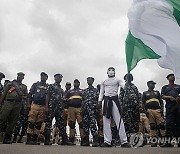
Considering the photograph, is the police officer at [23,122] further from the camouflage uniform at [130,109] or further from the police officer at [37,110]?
the camouflage uniform at [130,109]

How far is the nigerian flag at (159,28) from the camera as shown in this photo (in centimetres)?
476

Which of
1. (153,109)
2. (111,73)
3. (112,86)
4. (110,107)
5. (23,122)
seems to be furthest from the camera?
(23,122)

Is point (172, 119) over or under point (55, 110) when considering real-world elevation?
under

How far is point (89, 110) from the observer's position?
25.7 feet

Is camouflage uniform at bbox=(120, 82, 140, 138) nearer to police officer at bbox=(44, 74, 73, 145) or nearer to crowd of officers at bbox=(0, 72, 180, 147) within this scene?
crowd of officers at bbox=(0, 72, 180, 147)

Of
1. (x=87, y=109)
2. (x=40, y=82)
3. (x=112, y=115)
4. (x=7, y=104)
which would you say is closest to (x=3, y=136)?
(x=7, y=104)

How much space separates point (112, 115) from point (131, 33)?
2.04 metres

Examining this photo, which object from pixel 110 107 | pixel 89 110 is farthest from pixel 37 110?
pixel 110 107

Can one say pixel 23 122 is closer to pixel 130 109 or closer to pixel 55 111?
pixel 55 111

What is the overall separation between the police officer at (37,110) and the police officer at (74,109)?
90 cm

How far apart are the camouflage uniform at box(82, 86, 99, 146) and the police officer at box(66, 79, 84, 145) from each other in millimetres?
281

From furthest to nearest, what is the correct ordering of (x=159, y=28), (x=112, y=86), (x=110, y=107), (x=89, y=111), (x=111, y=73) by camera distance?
(x=89, y=111)
(x=111, y=73)
(x=112, y=86)
(x=110, y=107)
(x=159, y=28)

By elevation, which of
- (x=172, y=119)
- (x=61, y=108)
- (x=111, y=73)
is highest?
(x=111, y=73)

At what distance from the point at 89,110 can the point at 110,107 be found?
1.38 metres
